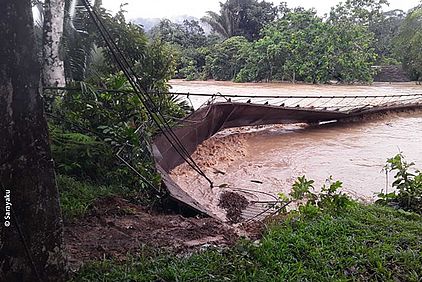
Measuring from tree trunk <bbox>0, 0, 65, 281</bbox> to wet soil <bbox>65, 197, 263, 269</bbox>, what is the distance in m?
0.41

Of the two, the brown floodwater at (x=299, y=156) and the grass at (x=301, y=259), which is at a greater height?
the grass at (x=301, y=259)

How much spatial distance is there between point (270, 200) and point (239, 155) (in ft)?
8.30

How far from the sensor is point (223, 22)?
2773 cm

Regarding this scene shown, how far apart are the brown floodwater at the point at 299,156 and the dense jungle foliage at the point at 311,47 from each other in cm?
990

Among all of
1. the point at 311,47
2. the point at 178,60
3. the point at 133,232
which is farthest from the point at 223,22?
the point at 133,232

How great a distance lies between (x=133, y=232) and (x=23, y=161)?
51.6 inches

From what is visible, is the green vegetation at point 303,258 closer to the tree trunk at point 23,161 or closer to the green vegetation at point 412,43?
the tree trunk at point 23,161

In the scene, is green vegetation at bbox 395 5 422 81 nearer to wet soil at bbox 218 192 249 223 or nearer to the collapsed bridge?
the collapsed bridge

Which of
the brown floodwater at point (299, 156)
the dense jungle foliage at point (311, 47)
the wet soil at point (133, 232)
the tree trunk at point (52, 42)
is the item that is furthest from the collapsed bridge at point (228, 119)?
the dense jungle foliage at point (311, 47)

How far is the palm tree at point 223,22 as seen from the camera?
89.5 feet

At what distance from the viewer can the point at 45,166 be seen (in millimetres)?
1712

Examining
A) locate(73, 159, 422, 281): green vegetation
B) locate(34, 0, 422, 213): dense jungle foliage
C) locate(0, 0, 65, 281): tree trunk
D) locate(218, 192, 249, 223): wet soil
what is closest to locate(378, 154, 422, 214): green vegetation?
locate(73, 159, 422, 281): green vegetation

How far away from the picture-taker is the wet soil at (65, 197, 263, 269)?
7.90ft

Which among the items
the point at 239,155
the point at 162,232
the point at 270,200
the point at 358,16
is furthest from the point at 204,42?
the point at 162,232
